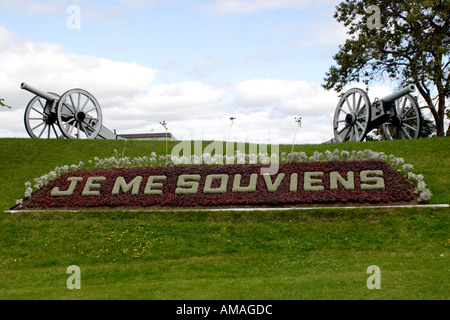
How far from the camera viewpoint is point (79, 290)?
28.0ft

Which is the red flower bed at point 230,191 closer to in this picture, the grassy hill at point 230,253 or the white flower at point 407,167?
the white flower at point 407,167

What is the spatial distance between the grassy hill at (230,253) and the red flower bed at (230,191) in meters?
0.71

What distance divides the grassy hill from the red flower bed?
71cm

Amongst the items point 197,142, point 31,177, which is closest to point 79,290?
point 31,177

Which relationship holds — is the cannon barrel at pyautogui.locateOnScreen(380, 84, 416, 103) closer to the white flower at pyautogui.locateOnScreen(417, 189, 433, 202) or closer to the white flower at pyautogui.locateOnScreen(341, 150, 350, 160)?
the white flower at pyautogui.locateOnScreen(341, 150, 350, 160)

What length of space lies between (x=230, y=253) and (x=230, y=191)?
3.61 meters

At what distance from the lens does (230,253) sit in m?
11.0

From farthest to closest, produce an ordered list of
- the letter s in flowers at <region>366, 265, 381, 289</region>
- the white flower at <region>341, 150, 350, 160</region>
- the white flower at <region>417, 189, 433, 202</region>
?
the white flower at <region>341, 150, 350, 160</region> → the white flower at <region>417, 189, 433, 202</region> → the letter s in flowers at <region>366, 265, 381, 289</region>

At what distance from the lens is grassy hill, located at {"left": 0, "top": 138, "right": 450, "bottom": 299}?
7984 millimetres

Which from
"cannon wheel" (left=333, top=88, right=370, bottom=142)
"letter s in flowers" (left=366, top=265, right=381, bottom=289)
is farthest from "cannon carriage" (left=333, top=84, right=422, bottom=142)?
"letter s in flowers" (left=366, top=265, right=381, bottom=289)

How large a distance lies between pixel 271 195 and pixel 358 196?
2524 millimetres

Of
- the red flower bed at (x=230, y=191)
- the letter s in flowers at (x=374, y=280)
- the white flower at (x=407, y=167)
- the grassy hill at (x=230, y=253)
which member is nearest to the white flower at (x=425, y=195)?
the red flower bed at (x=230, y=191)

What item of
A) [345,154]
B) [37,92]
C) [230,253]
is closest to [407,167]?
[345,154]
